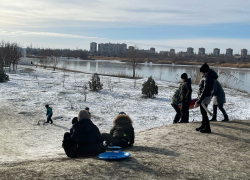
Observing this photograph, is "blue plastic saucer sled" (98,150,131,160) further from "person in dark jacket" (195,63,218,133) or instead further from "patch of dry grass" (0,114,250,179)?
"person in dark jacket" (195,63,218,133)

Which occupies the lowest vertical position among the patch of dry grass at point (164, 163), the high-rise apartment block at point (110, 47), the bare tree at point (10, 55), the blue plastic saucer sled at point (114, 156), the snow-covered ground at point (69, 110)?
the snow-covered ground at point (69, 110)

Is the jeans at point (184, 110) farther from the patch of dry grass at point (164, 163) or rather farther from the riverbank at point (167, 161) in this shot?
the patch of dry grass at point (164, 163)

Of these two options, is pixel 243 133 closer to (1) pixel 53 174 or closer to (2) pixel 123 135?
(2) pixel 123 135

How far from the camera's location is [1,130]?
9703 mm

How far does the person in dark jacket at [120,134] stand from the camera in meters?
5.65

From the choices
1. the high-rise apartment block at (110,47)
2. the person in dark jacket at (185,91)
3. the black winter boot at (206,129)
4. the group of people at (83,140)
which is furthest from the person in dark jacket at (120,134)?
the high-rise apartment block at (110,47)

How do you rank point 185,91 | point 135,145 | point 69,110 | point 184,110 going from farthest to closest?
point 69,110 < point 184,110 < point 185,91 < point 135,145

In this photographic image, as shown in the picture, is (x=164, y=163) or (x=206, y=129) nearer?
(x=164, y=163)

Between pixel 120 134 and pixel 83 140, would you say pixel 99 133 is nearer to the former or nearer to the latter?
pixel 83 140

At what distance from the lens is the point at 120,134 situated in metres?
5.65

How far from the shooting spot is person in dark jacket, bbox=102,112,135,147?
5.65 m

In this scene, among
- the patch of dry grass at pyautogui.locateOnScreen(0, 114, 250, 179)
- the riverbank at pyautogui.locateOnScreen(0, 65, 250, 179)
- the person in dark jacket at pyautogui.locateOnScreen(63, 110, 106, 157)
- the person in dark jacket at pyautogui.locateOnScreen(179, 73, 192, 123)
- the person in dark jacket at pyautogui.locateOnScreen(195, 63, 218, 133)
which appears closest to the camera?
the patch of dry grass at pyautogui.locateOnScreen(0, 114, 250, 179)

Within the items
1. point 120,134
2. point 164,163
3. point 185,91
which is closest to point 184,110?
point 185,91

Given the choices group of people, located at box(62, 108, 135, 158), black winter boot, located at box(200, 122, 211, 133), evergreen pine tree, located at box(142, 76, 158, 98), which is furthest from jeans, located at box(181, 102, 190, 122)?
evergreen pine tree, located at box(142, 76, 158, 98)
